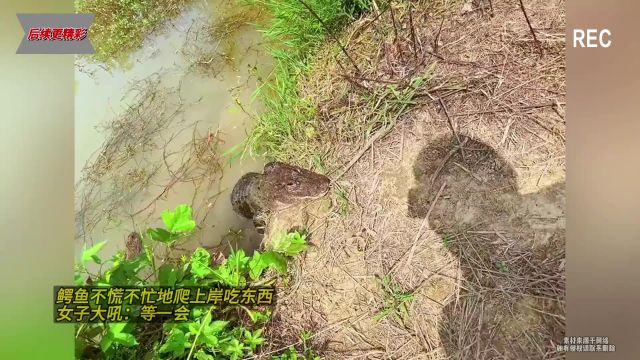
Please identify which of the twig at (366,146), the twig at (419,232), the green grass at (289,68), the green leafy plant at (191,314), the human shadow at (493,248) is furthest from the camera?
the green grass at (289,68)

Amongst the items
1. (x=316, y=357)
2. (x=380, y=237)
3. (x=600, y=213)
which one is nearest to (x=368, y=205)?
(x=380, y=237)

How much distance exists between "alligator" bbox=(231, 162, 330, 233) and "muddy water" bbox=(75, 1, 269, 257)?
9cm

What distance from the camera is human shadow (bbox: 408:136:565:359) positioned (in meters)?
1.74

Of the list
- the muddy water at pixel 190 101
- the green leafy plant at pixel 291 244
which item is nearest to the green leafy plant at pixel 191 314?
the green leafy plant at pixel 291 244

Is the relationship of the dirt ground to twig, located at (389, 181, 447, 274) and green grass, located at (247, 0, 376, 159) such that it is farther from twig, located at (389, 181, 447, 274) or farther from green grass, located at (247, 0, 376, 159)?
green grass, located at (247, 0, 376, 159)

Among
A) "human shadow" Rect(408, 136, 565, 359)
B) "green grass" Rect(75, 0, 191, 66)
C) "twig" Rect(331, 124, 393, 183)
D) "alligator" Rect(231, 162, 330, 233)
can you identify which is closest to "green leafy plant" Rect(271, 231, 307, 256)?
"alligator" Rect(231, 162, 330, 233)

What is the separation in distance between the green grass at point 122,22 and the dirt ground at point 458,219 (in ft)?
3.41

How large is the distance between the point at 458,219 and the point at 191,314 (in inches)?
42.6

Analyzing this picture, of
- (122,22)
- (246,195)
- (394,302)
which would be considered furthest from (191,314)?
(122,22)

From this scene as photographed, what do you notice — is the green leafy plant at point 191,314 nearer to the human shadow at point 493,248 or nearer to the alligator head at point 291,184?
the alligator head at point 291,184

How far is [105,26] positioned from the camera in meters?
2.03

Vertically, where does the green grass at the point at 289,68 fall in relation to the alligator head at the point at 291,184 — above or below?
above

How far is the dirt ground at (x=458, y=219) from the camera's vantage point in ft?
5.82

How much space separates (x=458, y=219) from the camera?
187 cm
